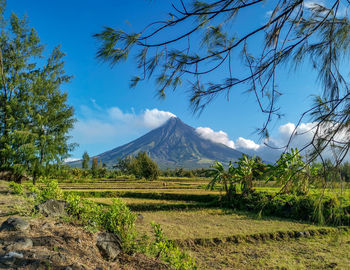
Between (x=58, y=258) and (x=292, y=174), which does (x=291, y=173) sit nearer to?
(x=292, y=174)

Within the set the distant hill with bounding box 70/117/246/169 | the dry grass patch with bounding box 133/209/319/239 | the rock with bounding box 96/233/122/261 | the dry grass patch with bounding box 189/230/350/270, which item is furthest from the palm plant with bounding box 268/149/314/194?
the distant hill with bounding box 70/117/246/169

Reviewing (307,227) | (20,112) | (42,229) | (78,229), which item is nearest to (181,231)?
(78,229)

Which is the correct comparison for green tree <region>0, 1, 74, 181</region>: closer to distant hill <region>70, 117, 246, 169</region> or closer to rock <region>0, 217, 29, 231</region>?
rock <region>0, 217, 29, 231</region>

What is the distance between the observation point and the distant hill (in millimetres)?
161250

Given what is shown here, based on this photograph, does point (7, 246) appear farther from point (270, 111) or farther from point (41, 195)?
point (270, 111)

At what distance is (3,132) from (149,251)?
37.5ft

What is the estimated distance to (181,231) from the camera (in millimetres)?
5199

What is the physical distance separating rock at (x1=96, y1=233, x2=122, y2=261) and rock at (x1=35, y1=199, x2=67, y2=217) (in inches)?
46.2

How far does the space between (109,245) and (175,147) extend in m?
173

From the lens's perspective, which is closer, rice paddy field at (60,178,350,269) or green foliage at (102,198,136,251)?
green foliage at (102,198,136,251)

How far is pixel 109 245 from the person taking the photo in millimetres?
2949

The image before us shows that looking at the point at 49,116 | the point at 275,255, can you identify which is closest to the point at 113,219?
the point at 275,255

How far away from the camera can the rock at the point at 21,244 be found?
2148 mm

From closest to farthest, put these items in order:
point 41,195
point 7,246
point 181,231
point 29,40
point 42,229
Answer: point 7,246, point 42,229, point 41,195, point 181,231, point 29,40
